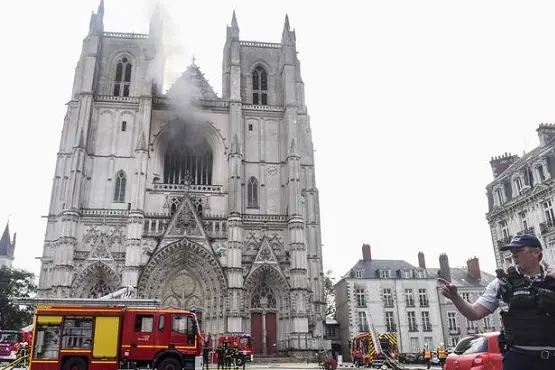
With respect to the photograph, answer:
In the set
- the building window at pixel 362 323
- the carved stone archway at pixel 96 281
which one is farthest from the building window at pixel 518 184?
the carved stone archway at pixel 96 281

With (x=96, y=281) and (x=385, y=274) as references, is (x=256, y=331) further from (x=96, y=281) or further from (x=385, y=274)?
(x=385, y=274)

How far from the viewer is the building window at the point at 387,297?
42.8 meters

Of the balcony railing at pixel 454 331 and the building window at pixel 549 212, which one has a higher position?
the building window at pixel 549 212

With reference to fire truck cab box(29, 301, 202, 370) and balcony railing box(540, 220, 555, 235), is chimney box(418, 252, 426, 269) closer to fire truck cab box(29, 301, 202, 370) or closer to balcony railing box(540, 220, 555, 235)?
balcony railing box(540, 220, 555, 235)

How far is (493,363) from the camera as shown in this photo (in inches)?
262

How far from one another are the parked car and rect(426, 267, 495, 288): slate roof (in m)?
39.1

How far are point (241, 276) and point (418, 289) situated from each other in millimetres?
19898

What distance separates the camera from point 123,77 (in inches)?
1534

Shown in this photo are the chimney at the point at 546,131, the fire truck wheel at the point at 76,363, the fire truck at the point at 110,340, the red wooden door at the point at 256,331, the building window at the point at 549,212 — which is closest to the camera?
the fire truck wheel at the point at 76,363

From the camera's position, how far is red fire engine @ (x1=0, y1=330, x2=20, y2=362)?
25.5 metres

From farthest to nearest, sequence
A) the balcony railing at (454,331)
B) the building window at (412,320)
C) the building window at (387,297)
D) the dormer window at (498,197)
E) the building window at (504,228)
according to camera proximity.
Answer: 1. the building window at (387,297)
2. the balcony railing at (454,331)
3. the building window at (412,320)
4. the dormer window at (498,197)
5. the building window at (504,228)

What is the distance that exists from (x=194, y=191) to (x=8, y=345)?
15.0 metres

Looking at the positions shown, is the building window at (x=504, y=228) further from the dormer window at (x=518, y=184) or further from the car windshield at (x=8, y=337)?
the car windshield at (x=8, y=337)

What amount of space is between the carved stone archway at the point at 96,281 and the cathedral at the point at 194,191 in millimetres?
80
